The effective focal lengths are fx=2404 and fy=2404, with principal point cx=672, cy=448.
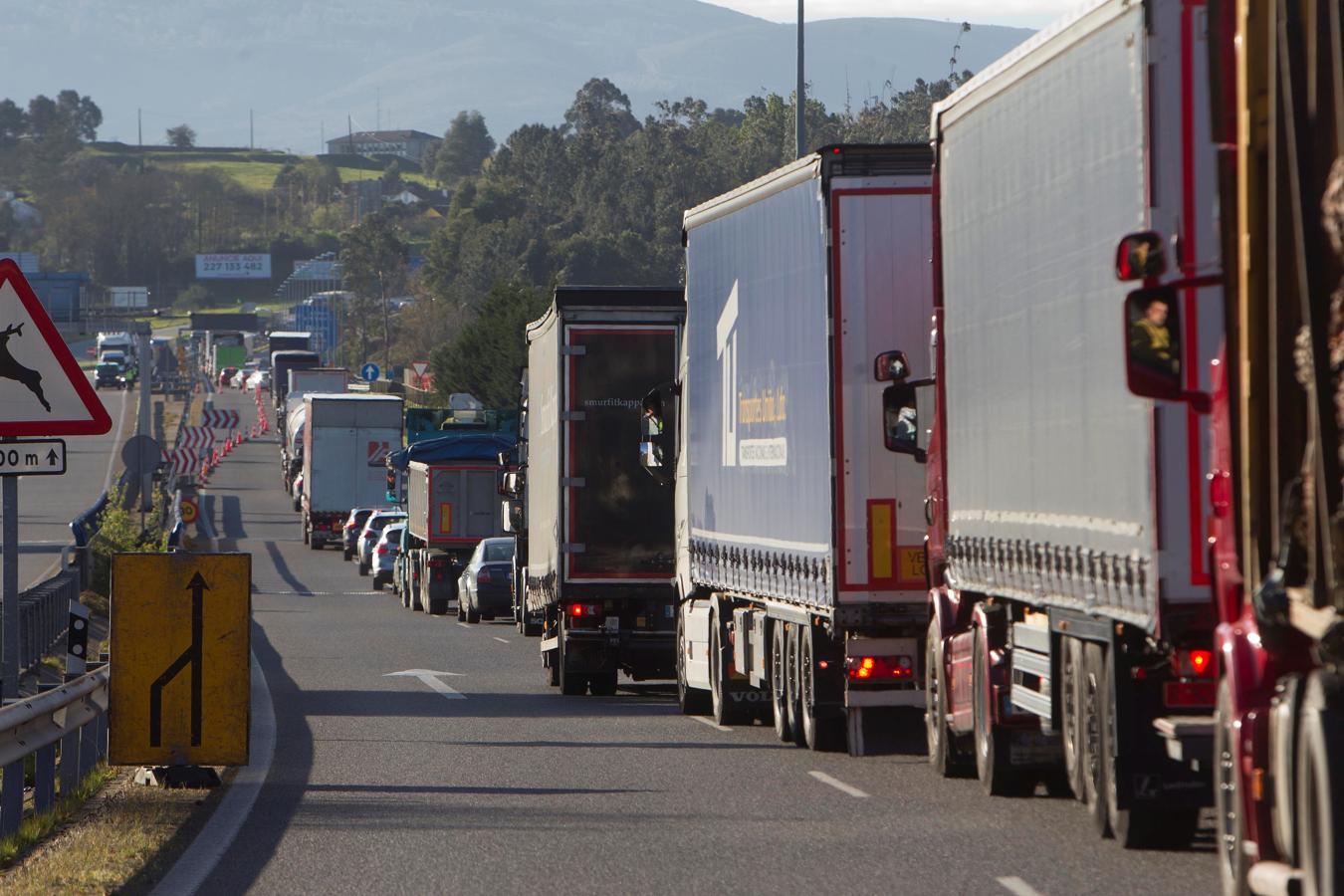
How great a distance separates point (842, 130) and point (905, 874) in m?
144

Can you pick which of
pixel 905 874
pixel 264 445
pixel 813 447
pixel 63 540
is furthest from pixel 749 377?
pixel 264 445

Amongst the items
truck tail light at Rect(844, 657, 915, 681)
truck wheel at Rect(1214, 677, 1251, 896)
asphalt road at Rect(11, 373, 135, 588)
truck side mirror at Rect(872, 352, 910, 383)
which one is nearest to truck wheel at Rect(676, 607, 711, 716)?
truck tail light at Rect(844, 657, 915, 681)

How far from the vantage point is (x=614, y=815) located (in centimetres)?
1263

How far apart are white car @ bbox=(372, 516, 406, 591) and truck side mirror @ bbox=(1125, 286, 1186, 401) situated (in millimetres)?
41684

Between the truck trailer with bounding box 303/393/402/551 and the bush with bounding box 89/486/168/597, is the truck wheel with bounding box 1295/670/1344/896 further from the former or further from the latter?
the truck trailer with bounding box 303/393/402/551

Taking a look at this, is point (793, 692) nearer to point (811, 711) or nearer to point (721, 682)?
point (811, 711)

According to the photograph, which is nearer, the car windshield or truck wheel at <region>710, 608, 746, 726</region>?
truck wheel at <region>710, 608, 746, 726</region>

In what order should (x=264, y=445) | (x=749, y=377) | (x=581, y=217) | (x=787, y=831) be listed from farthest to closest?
(x=581, y=217) < (x=264, y=445) < (x=749, y=377) < (x=787, y=831)

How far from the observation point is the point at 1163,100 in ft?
32.4

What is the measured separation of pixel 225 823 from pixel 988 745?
13.4 feet

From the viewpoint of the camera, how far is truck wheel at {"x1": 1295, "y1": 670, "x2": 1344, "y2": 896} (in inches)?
258

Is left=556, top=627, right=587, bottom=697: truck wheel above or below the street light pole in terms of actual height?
below

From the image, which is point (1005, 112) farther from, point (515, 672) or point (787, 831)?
point (515, 672)

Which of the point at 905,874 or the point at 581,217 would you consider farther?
the point at 581,217
